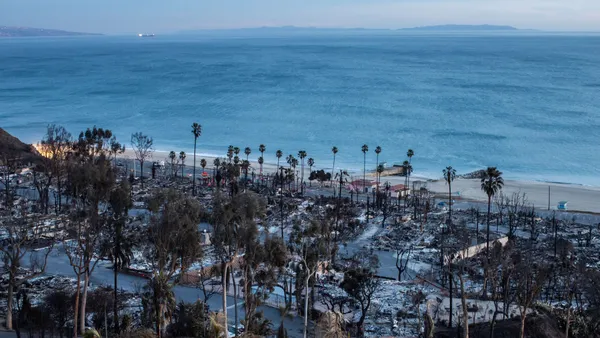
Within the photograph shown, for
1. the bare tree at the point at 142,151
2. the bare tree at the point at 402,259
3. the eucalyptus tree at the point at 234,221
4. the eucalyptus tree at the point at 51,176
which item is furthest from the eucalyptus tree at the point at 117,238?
the bare tree at the point at 142,151

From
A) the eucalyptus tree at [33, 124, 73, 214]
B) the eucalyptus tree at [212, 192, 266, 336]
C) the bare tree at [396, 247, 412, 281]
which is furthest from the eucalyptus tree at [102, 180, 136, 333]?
the eucalyptus tree at [33, 124, 73, 214]

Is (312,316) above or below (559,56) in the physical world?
below

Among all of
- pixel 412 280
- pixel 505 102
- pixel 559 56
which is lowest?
pixel 412 280

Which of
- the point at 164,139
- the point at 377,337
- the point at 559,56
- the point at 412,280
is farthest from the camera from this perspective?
the point at 559,56

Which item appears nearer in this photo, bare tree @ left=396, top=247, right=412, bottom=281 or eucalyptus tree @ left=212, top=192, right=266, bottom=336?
eucalyptus tree @ left=212, top=192, right=266, bottom=336

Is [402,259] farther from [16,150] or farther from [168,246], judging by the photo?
[16,150]

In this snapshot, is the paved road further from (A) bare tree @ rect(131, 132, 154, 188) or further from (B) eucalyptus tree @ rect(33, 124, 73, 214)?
(A) bare tree @ rect(131, 132, 154, 188)

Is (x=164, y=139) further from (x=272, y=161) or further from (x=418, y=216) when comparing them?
(x=418, y=216)

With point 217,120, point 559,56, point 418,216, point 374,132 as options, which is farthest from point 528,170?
point 559,56

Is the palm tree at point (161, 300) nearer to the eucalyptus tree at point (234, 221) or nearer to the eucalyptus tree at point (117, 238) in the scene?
the eucalyptus tree at point (234, 221)
